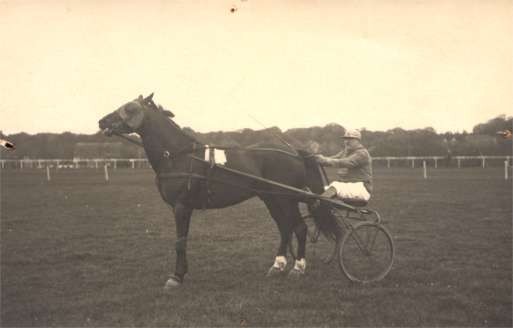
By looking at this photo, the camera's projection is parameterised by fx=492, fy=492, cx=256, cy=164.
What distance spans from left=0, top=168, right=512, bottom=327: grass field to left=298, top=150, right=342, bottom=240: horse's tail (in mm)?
632

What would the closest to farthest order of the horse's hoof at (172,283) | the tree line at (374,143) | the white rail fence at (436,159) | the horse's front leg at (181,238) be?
the horse's hoof at (172,283)
the horse's front leg at (181,238)
the tree line at (374,143)
the white rail fence at (436,159)

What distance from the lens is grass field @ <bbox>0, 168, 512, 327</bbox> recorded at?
5.27m

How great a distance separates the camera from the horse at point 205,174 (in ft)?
21.4

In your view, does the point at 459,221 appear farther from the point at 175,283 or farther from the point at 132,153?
the point at 132,153

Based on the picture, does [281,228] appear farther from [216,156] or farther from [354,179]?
[216,156]

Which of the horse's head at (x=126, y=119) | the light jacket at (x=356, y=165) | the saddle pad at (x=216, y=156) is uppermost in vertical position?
the horse's head at (x=126, y=119)

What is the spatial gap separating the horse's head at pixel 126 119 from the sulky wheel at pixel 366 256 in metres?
3.11

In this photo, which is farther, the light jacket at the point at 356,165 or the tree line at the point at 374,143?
the tree line at the point at 374,143

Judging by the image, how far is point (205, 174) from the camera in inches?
264

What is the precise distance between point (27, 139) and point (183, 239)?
144 ft

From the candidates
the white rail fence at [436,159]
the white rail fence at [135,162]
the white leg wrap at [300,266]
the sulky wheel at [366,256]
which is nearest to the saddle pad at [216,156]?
the white leg wrap at [300,266]

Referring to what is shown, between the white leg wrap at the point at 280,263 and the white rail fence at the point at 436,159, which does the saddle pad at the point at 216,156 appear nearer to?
the white leg wrap at the point at 280,263

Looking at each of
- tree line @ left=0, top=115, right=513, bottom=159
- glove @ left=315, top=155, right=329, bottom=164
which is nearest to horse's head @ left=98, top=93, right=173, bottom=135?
glove @ left=315, top=155, right=329, bottom=164

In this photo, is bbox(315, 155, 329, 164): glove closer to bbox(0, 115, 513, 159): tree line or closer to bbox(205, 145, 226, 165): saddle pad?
bbox(205, 145, 226, 165): saddle pad
